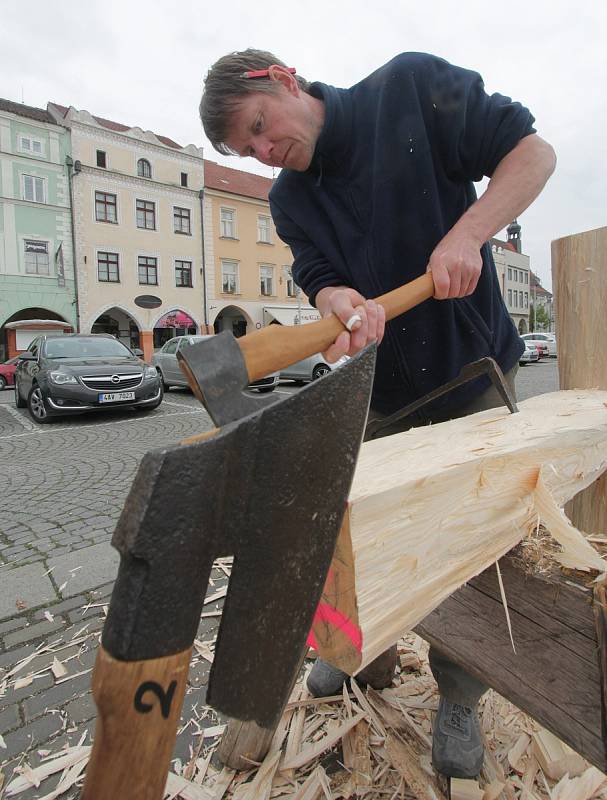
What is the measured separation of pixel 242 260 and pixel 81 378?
870 inches

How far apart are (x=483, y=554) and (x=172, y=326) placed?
26.8 m

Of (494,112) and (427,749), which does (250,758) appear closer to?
(427,749)

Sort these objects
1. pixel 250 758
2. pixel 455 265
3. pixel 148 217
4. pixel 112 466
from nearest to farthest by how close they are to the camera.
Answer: pixel 455 265, pixel 250 758, pixel 112 466, pixel 148 217

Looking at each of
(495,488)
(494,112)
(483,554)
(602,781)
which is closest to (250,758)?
(602,781)

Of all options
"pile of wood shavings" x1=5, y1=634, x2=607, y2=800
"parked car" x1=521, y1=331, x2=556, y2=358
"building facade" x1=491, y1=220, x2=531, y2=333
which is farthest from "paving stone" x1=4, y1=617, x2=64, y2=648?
"building facade" x1=491, y1=220, x2=531, y2=333

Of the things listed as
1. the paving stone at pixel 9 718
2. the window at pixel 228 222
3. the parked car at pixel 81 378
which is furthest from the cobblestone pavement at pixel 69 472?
the window at pixel 228 222

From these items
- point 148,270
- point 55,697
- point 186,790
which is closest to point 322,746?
point 186,790

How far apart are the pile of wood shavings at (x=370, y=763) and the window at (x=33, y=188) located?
2589 cm

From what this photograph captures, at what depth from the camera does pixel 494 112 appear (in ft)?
4.58

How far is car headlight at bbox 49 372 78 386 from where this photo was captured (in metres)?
7.52

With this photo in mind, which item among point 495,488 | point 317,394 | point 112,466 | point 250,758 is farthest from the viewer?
point 112,466

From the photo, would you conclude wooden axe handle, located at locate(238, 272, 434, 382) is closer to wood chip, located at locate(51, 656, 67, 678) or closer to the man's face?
the man's face

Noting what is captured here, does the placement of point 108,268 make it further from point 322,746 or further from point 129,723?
point 129,723

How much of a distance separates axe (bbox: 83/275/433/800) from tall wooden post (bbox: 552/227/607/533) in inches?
52.9
